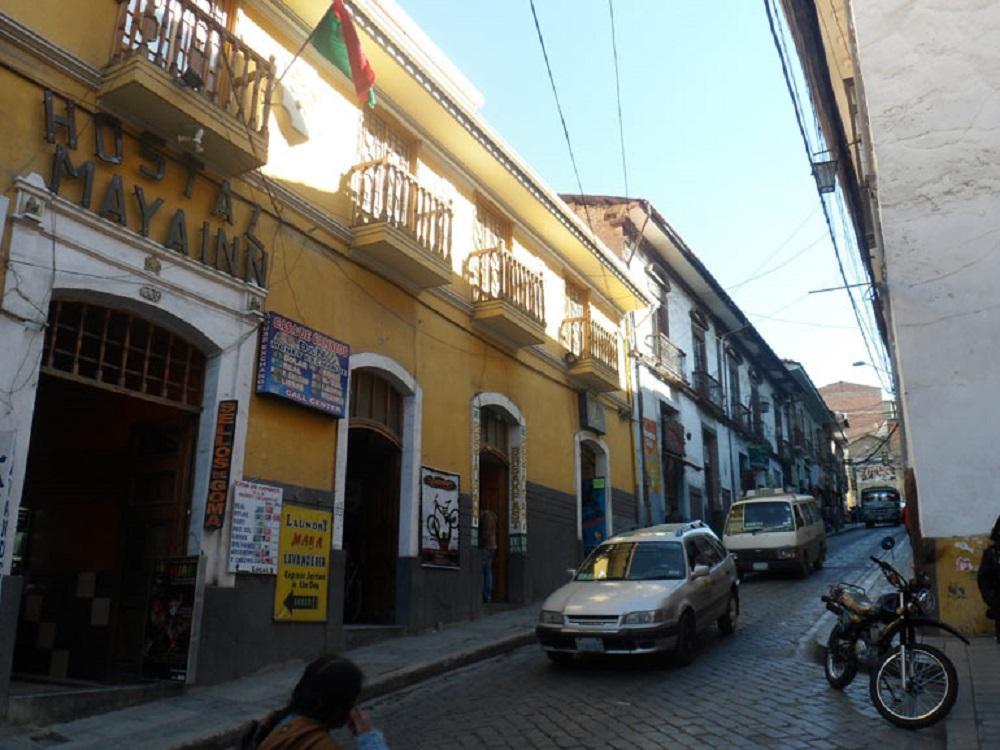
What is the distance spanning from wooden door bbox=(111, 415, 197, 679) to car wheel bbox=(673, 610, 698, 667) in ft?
17.7

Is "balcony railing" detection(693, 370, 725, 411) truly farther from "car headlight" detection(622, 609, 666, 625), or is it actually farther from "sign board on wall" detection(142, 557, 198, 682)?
"sign board on wall" detection(142, 557, 198, 682)

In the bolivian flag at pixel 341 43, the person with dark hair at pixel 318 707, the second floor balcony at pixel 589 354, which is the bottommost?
the person with dark hair at pixel 318 707

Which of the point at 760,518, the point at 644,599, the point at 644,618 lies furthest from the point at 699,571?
the point at 760,518

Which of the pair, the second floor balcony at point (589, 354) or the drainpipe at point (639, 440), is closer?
the second floor balcony at point (589, 354)

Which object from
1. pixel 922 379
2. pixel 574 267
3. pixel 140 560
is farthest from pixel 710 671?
pixel 574 267

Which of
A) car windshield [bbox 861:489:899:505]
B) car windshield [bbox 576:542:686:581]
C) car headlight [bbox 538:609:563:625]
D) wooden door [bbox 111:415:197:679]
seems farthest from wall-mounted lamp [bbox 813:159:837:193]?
car windshield [bbox 861:489:899:505]

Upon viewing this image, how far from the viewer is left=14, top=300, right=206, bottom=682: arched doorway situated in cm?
841

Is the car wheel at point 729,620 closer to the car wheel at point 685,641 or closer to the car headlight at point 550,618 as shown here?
the car wheel at point 685,641

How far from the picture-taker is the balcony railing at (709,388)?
26.2 m

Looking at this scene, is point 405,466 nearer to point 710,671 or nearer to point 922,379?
point 710,671

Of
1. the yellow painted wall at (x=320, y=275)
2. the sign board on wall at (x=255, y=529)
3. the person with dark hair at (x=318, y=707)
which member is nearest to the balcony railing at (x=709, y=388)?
the yellow painted wall at (x=320, y=275)

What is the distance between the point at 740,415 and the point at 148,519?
84.7ft

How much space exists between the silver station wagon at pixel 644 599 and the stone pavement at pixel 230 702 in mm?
1417

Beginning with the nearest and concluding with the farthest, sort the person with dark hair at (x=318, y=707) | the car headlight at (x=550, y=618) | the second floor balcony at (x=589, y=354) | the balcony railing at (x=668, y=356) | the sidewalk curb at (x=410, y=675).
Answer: the person with dark hair at (x=318, y=707) → the sidewalk curb at (x=410, y=675) → the car headlight at (x=550, y=618) → the second floor balcony at (x=589, y=354) → the balcony railing at (x=668, y=356)
